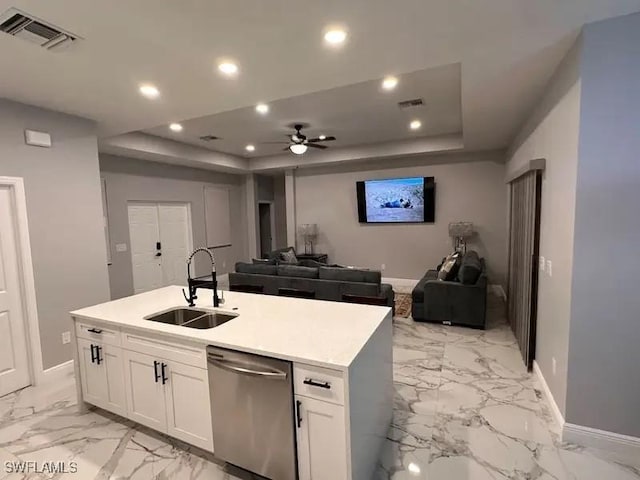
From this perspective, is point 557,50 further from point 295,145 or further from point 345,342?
point 295,145

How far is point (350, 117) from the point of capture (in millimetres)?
4684

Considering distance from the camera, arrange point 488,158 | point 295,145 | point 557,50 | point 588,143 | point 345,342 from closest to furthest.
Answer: point 345,342, point 588,143, point 557,50, point 295,145, point 488,158

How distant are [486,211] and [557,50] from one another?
14.6ft

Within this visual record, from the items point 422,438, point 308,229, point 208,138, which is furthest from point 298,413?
point 308,229

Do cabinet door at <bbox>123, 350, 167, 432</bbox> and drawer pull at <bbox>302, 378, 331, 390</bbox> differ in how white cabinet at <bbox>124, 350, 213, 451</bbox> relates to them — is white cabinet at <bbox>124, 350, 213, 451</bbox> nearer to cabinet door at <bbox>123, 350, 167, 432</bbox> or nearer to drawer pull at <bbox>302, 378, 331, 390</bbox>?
cabinet door at <bbox>123, 350, 167, 432</bbox>

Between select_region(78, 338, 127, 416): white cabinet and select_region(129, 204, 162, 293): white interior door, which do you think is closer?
select_region(78, 338, 127, 416): white cabinet

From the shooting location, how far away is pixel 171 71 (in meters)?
2.58

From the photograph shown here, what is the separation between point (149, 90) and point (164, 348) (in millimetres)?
2280

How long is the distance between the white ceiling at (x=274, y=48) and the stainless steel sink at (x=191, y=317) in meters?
1.90

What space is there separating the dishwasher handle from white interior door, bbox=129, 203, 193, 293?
513 cm

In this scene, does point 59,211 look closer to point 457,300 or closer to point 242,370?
point 242,370

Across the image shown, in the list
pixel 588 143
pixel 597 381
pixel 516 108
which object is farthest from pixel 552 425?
pixel 516 108

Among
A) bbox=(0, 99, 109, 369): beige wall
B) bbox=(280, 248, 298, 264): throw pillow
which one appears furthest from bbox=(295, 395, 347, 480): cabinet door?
bbox=(280, 248, 298, 264): throw pillow

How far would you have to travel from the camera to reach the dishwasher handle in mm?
1712
